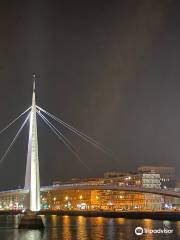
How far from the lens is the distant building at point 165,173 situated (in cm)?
11059

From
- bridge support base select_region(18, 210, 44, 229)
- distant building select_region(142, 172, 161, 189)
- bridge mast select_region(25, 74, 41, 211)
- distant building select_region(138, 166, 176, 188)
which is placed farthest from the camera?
distant building select_region(138, 166, 176, 188)

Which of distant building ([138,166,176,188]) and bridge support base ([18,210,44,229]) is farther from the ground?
distant building ([138,166,176,188])

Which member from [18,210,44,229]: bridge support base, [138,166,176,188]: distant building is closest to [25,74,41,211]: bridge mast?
[18,210,44,229]: bridge support base

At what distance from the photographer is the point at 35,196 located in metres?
33.6

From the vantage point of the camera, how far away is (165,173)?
113 metres

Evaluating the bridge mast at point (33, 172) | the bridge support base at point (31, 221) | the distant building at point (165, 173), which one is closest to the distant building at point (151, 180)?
the distant building at point (165, 173)

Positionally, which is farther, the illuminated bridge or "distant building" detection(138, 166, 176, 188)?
"distant building" detection(138, 166, 176, 188)

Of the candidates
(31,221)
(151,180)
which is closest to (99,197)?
(151,180)

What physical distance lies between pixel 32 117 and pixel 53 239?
7.74 meters

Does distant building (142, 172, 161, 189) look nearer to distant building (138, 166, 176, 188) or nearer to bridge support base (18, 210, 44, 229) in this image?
distant building (138, 166, 176, 188)

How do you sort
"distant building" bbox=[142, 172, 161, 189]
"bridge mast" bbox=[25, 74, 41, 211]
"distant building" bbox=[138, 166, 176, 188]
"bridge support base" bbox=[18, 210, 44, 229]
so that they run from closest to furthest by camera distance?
"bridge mast" bbox=[25, 74, 41, 211]
"bridge support base" bbox=[18, 210, 44, 229]
"distant building" bbox=[142, 172, 161, 189]
"distant building" bbox=[138, 166, 176, 188]

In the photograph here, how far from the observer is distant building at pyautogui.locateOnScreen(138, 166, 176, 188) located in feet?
363

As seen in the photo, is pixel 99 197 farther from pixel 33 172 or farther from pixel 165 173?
pixel 33 172

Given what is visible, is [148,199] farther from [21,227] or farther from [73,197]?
[21,227]
